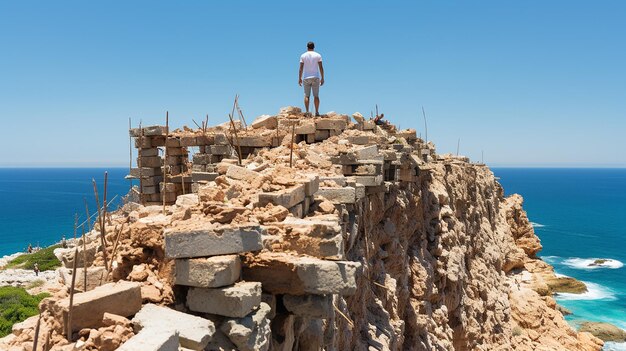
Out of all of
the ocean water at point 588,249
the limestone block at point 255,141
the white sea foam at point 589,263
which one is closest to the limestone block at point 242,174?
the limestone block at point 255,141

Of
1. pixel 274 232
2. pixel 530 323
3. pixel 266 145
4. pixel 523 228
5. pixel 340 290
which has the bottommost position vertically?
pixel 530 323

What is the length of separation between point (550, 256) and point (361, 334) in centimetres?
5447

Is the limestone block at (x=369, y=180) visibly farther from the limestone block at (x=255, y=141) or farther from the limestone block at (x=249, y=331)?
the limestone block at (x=249, y=331)

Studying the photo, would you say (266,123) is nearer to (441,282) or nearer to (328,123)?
(328,123)

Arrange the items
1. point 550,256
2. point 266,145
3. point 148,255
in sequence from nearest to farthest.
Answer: point 148,255 → point 266,145 → point 550,256

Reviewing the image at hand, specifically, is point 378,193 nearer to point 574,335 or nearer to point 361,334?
point 361,334

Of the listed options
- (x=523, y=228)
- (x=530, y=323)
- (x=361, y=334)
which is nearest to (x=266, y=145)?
(x=361, y=334)

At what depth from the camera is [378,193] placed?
476 inches

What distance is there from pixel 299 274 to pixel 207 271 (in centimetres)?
93

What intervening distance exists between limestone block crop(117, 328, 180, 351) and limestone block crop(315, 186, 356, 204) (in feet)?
15.5

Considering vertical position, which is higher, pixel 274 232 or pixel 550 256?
pixel 274 232

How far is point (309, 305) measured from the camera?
190 inches

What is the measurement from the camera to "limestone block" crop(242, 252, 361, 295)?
15.3ft

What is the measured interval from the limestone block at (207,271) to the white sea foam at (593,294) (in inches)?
1536
